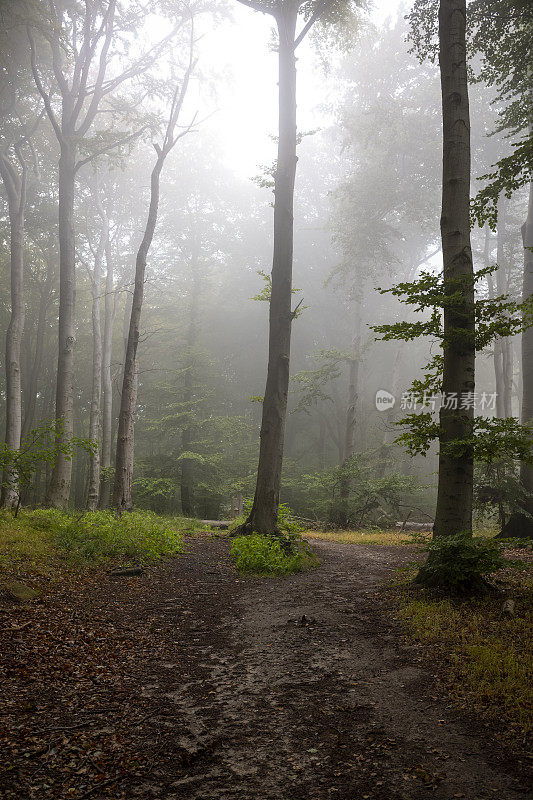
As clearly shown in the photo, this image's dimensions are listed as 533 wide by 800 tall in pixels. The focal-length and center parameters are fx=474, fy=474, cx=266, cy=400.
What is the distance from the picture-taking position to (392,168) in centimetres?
1945

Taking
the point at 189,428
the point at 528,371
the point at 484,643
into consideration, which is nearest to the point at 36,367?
the point at 189,428

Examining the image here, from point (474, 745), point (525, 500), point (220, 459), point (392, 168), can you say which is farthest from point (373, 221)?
point (474, 745)

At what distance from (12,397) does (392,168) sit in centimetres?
1671

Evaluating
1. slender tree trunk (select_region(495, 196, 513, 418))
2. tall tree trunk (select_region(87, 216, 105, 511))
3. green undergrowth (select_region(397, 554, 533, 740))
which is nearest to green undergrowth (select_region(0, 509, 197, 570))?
green undergrowth (select_region(397, 554, 533, 740))

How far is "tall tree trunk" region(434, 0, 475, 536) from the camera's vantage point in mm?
4914

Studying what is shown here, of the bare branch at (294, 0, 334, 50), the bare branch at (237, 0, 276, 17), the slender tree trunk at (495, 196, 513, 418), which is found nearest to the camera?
the bare branch at (237, 0, 276, 17)

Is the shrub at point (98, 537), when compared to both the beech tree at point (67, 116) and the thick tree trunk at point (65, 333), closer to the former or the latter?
the thick tree trunk at point (65, 333)

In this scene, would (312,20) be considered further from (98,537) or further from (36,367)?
(36,367)

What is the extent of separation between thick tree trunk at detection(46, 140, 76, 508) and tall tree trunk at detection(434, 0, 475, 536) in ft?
30.7

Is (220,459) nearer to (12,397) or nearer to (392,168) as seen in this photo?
(12,397)

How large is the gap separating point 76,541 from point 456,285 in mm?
6717

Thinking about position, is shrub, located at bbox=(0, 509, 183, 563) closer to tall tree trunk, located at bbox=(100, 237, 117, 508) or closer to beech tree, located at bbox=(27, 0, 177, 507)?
beech tree, located at bbox=(27, 0, 177, 507)

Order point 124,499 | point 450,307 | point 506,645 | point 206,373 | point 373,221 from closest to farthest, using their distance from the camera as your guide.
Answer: point 506,645, point 450,307, point 124,499, point 373,221, point 206,373

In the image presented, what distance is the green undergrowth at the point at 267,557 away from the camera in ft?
23.5
